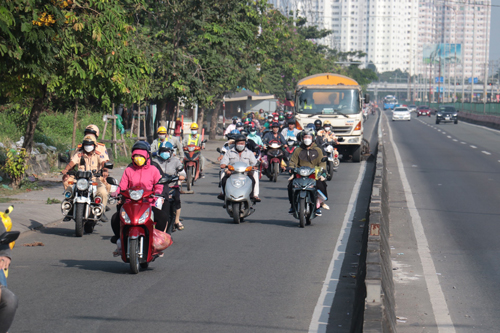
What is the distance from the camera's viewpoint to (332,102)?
2820 centimetres

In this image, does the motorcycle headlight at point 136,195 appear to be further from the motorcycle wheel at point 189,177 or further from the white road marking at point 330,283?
the motorcycle wheel at point 189,177

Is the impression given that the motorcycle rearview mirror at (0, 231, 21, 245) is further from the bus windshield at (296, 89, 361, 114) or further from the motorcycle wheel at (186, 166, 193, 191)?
the bus windshield at (296, 89, 361, 114)

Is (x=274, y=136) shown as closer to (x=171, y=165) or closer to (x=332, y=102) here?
(x=332, y=102)

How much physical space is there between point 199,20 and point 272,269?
16.1m

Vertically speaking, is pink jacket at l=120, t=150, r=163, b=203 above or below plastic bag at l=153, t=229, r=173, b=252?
above

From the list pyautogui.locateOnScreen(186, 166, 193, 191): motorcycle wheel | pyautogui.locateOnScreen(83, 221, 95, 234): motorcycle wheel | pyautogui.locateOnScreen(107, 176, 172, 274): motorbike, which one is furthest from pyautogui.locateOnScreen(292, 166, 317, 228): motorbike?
pyautogui.locateOnScreen(186, 166, 193, 191): motorcycle wheel

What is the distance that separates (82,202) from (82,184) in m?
0.28

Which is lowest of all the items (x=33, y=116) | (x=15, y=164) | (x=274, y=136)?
(x=15, y=164)

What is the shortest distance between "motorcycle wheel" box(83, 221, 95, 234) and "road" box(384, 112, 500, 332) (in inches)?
→ 188

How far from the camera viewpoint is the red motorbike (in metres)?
7.96

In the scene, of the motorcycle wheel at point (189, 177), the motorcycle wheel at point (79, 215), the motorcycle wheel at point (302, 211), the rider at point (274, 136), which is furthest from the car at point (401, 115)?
the motorcycle wheel at point (79, 215)

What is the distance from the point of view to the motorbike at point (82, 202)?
10.8 m

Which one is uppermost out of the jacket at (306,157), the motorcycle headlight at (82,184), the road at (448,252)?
the jacket at (306,157)

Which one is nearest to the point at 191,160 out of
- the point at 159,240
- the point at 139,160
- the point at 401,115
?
the point at 139,160
